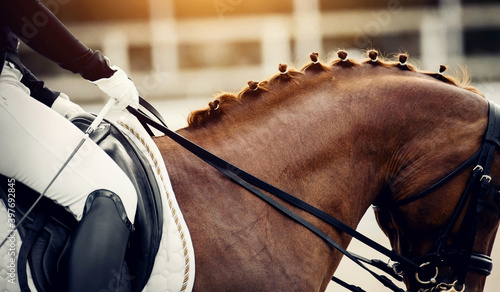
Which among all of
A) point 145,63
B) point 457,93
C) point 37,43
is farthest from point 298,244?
point 145,63

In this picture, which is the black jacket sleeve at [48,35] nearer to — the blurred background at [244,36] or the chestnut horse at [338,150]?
the chestnut horse at [338,150]

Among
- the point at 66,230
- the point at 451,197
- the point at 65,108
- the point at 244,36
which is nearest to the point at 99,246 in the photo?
the point at 66,230

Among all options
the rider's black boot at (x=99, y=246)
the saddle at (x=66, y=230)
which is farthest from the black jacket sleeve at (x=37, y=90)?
the rider's black boot at (x=99, y=246)

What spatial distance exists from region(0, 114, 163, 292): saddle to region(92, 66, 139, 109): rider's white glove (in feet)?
0.50

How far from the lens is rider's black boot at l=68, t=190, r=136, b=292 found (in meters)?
1.78

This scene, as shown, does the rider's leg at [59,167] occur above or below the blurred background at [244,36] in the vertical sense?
below

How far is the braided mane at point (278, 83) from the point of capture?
231cm

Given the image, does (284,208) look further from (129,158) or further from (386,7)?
A: (386,7)

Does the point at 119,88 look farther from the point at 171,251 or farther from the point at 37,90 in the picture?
the point at 171,251

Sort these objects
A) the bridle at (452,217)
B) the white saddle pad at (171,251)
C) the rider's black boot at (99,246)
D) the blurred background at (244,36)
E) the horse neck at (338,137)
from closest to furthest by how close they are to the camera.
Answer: the rider's black boot at (99,246) → the white saddle pad at (171,251) → the bridle at (452,217) → the horse neck at (338,137) → the blurred background at (244,36)

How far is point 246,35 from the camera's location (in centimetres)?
1153

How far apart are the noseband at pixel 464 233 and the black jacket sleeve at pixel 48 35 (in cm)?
136

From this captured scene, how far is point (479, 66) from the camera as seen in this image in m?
11.5

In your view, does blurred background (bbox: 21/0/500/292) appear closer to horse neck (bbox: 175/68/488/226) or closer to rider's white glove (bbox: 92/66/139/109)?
horse neck (bbox: 175/68/488/226)
